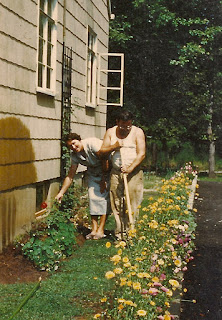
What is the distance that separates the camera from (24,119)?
7.33 meters

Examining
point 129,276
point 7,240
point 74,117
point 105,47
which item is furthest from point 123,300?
point 105,47

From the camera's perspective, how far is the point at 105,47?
13453mm

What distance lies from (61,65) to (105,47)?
4385 mm

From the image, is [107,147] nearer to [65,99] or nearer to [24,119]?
[24,119]

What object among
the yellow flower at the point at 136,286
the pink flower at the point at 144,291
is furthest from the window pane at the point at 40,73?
the yellow flower at the point at 136,286

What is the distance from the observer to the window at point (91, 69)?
1187 centimetres

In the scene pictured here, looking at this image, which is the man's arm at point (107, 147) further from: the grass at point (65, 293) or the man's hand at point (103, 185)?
the grass at point (65, 293)

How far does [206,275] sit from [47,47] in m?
4.38

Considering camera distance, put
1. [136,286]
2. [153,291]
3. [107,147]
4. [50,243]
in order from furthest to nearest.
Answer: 1. [107,147]
2. [50,243]
3. [153,291]
4. [136,286]

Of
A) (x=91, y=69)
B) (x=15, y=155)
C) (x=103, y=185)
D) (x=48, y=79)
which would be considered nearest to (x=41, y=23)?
(x=48, y=79)

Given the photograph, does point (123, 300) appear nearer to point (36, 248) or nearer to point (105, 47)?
Answer: point (36, 248)

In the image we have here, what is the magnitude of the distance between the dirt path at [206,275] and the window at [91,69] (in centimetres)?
361

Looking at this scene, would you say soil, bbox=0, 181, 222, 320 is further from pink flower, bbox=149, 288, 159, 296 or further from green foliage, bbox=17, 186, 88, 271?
pink flower, bbox=149, 288, 159, 296

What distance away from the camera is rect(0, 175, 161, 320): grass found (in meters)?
4.57
